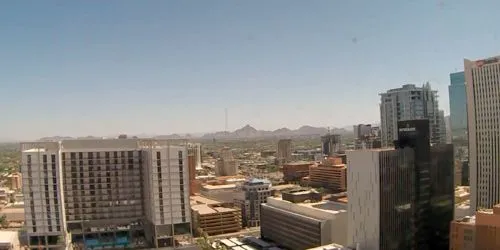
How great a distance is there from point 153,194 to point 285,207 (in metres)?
8.95

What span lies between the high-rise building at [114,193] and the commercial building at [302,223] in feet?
20.8

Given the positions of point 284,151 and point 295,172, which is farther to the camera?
point 284,151

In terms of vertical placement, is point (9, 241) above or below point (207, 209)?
above

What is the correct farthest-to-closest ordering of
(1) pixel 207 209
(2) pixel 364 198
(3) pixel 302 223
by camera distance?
(1) pixel 207 209 → (3) pixel 302 223 → (2) pixel 364 198

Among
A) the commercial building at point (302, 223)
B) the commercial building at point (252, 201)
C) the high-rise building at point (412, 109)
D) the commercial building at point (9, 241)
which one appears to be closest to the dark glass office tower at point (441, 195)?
the commercial building at point (302, 223)

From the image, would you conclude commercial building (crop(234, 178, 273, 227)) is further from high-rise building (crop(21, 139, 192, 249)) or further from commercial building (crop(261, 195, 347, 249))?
high-rise building (crop(21, 139, 192, 249))

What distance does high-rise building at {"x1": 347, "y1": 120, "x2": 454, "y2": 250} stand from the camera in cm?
2053

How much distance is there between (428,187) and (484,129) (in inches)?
403

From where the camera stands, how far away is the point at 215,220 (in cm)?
3472

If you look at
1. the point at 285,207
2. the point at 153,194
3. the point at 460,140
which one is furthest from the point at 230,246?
the point at 460,140

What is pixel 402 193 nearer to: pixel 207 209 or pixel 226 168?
pixel 207 209

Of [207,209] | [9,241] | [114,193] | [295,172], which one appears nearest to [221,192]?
[207,209]

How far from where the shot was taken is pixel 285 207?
96.9 ft

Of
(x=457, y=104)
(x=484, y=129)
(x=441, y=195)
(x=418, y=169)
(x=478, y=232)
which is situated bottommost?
(x=478, y=232)
